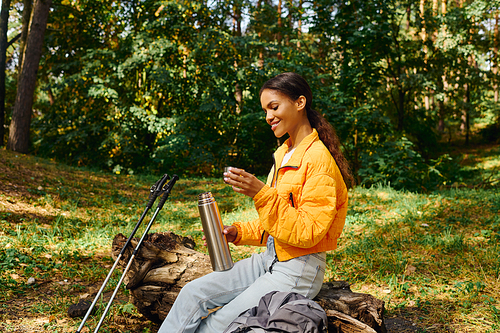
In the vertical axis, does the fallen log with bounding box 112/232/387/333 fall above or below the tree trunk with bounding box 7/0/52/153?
below

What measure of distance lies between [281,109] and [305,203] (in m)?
0.63

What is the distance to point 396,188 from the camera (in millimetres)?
7949

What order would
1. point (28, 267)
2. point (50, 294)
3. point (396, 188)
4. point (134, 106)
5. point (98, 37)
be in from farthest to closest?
point (98, 37) → point (134, 106) → point (396, 188) → point (28, 267) → point (50, 294)

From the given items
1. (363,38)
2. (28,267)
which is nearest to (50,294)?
(28,267)

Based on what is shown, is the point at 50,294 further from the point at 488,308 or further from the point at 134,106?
the point at 134,106

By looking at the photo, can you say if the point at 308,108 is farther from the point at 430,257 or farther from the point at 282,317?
the point at 430,257

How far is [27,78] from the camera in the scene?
32.7 ft

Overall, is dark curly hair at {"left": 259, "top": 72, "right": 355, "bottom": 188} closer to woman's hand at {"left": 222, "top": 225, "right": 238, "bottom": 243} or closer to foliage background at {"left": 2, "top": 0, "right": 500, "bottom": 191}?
woman's hand at {"left": 222, "top": 225, "right": 238, "bottom": 243}

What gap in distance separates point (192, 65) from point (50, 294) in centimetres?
932

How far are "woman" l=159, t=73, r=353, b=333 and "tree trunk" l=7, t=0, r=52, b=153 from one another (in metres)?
10.1

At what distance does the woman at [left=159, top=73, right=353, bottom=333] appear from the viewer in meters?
1.87

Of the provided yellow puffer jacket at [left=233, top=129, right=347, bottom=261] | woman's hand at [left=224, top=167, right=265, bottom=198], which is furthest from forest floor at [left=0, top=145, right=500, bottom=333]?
woman's hand at [left=224, top=167, right=265, bottom=198]

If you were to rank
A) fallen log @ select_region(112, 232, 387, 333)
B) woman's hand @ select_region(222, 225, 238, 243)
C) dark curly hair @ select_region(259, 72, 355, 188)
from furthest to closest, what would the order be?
1. fallen log @ select_region(112, 232, 387, 333)
2. woman's hand @ select_region(222, 225, 238, 243)
3. dark curly hair @ select_region(259, 72, 355, 188)

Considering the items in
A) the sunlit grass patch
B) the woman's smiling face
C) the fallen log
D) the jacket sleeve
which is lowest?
the sunlit grass patch
